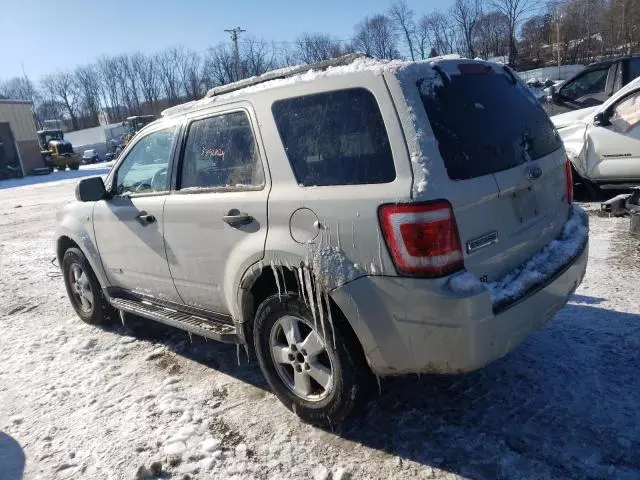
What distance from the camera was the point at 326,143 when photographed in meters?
2.76

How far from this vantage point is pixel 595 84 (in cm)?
996

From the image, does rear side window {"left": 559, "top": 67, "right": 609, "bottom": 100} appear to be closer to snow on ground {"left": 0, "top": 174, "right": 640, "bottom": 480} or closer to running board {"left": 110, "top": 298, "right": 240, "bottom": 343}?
snow on ground {"left": 0, "top": 174, "right": 640, "bottom": 480}

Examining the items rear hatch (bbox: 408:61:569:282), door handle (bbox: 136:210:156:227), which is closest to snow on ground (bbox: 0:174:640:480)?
rear hatch (bbox: 408:61:569:282)

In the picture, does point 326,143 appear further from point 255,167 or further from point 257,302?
point 257,302

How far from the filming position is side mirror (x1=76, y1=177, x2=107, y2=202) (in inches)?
168

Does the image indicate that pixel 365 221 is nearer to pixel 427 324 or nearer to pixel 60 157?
pixel 427 324

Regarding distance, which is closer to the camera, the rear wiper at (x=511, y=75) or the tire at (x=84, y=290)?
the rear wiper at (x=511, y=75)

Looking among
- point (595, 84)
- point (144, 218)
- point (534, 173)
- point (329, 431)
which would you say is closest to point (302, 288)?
point (329, 431)

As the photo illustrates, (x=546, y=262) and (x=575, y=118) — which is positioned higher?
(x=575, y=118)

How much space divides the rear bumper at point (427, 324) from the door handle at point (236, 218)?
2.51 feet

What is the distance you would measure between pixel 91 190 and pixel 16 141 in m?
40.7

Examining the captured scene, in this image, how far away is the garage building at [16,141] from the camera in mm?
38188

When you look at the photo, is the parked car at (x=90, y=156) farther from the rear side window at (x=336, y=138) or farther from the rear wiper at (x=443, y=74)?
the rear wiper at (x=443, y=74)

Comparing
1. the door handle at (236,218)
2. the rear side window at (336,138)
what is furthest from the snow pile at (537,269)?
the door handle at (236,218)
